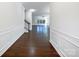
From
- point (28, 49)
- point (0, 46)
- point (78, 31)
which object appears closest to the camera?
point (78, 31)

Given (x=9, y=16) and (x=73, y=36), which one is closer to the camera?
(x=73, y=36)

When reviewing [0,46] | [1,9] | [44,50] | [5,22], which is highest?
[1,9]

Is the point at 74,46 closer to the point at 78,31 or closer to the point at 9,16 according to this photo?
the point at 78,31

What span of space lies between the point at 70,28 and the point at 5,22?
77 cm

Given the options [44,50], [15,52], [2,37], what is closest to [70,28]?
[44,50]

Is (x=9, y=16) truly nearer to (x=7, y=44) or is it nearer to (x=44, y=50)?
(x=7, y=44)

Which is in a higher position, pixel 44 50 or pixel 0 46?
pixel 0 46

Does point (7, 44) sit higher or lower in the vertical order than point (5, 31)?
lower

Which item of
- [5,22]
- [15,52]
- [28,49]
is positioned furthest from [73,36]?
[5,22]

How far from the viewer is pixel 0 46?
1.19m

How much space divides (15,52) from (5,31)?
267mm

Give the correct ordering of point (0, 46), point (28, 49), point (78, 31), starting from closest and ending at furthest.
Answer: point (78, 31), point (0, 46), point (28, 49)

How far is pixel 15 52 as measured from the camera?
1205mm

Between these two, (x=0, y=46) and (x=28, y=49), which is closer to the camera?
(x=0, y=46)
